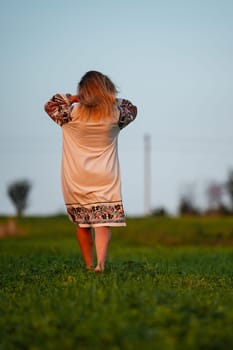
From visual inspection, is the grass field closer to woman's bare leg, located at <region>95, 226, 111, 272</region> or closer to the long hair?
woman's bare leg, located at <region>95, 226, 111, 272</region>

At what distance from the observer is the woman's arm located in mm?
9219

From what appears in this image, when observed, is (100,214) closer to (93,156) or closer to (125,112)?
(93,156)

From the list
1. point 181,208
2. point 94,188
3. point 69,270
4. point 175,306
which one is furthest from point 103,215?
point 181,208

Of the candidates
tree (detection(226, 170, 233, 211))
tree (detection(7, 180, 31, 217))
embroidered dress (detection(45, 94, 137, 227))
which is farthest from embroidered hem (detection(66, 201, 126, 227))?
tree (detection(226, 170, 233, 211))

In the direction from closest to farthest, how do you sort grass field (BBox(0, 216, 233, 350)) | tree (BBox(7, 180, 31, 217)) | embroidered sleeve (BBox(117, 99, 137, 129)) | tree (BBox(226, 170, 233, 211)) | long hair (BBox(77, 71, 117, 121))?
grass field (BBox(0, 216, 233, 350)) → long hair (BBox(77, 71, 117, 121)) → embroidered sleeve (BBox(117, 99, 137, 129)) → tree (BBox(7, 180, 31, 217)) → tree (BBox(226, 170, 233, 211))

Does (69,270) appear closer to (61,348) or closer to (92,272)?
(92,272)

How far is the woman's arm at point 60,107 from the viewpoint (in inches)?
363

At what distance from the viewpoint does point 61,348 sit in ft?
17.0

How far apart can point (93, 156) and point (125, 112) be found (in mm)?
683

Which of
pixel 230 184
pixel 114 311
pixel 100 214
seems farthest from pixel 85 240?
pixel 230 184

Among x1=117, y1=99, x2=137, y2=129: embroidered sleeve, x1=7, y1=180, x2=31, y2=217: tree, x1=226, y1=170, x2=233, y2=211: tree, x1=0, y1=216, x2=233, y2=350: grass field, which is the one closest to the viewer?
x1=0, y1=216, x2=233, y2=350: grass field

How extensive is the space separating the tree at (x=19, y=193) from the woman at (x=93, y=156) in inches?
2421

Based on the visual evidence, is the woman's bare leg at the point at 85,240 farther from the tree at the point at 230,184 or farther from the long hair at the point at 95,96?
the tree at the point at 230,184

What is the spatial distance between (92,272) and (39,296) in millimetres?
1860
